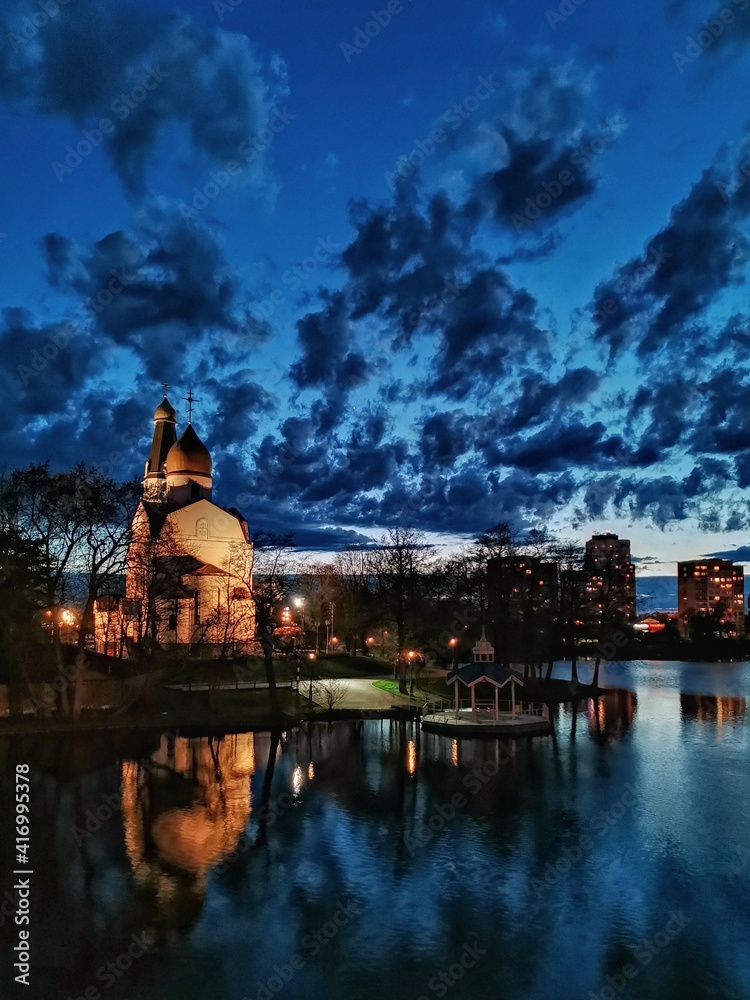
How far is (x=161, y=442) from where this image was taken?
7525 cm

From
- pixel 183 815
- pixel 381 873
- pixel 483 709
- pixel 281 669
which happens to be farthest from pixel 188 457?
pixel 381 873

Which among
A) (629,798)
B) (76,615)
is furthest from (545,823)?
(76,615)

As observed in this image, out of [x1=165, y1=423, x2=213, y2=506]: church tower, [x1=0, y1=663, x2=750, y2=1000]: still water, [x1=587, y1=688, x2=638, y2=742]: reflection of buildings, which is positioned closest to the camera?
[x1=0, y1=663, x2=750, y2=1000]: still water

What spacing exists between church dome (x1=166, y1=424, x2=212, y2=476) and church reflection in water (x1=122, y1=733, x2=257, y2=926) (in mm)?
36667

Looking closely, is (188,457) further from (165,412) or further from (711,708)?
(711,708)

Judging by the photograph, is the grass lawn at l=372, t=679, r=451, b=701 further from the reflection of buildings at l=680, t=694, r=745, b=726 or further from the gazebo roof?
the reflection of buildings at l=680, t=694, r=745, b=726

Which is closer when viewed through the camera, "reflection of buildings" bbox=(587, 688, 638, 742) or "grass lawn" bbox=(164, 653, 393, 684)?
"reflection of buildings" bbox=(587, 688, 638, 742)

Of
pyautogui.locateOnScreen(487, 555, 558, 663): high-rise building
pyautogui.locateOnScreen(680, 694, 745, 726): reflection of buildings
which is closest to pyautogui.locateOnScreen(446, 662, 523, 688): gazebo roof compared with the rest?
pyautogui.locateOnScreen(680, 694, 745, 726): reflection of buildings

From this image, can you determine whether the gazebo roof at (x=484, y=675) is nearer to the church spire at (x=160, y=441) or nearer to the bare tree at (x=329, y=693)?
the bare tree at (x=329, y=693)

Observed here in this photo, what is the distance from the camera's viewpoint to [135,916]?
16406mm

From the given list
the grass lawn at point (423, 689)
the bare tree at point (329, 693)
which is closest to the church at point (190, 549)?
the bare tree at point (329, 693)

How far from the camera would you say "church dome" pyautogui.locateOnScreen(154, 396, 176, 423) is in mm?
75875

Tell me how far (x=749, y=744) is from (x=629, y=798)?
49.4ft

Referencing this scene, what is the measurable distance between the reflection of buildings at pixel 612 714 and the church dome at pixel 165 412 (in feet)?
150
